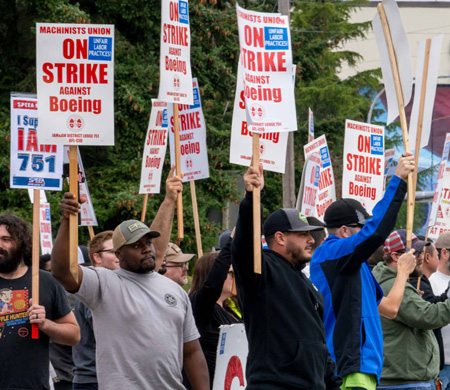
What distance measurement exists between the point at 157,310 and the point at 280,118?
4.95ft

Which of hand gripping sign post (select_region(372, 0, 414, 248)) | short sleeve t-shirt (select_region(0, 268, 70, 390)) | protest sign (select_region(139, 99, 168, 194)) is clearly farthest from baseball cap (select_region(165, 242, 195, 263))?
protest sign (select_region(139, 99, 168, 194))

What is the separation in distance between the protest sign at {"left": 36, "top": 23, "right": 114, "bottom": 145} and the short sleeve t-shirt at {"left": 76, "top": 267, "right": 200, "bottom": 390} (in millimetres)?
897

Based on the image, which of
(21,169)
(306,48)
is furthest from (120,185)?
(21,169)

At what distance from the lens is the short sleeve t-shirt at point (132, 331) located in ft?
19.1

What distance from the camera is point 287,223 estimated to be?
6109 millimetres

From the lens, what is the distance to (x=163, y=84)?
8883mm

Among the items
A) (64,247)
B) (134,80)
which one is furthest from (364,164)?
(134,80)

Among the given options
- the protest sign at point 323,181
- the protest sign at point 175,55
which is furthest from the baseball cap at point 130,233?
the protest sign at point 323,181

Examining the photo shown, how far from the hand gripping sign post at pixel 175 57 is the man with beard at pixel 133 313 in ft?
8.50

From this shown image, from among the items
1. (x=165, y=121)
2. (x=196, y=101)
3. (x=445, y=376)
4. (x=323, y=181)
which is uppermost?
(x=196, y=101)

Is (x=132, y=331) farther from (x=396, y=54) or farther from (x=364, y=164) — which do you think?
(x=364, y=164)

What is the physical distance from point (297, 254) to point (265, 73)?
1.26m

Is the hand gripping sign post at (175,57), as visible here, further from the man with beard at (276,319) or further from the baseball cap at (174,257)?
the man with beard at (276,319)

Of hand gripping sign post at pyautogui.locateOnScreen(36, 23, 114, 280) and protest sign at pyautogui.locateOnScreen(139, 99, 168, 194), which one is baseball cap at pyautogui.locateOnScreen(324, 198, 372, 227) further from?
protest sign at pyautogui.locateOnScreen(139, 99, 168, 194)
